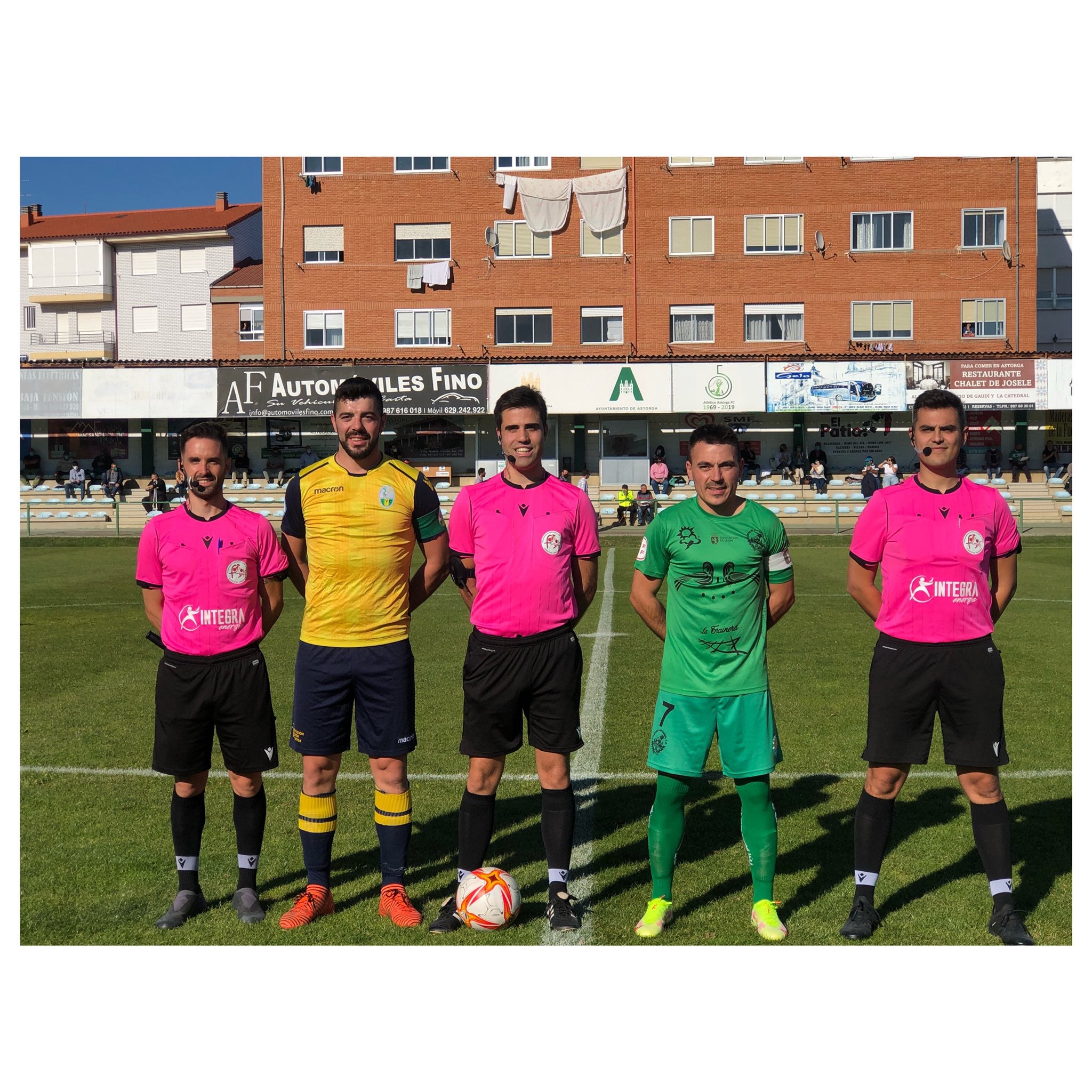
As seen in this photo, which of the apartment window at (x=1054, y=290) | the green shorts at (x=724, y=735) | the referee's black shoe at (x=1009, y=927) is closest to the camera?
the referee's black shoe at (x=1009, y=927)

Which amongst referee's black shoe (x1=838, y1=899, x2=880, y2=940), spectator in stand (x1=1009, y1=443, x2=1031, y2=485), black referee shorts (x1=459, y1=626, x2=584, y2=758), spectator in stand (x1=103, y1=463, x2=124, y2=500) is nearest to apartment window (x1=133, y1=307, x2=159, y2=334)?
spectator in stand (x1=103, y1=463, x2=124, y2=500)

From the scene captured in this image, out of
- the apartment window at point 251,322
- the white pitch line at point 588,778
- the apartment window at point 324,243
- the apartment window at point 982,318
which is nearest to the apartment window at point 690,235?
the apartment window at point 982,318

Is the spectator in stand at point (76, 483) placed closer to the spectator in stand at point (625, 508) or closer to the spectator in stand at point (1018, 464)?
the spectator in stand at point (625, 508)

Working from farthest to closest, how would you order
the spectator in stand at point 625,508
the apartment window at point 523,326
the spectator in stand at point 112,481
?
the apartment window at point 523,326 < the spectator in stand at point 112,481 < the spectator in stand at point 625,508

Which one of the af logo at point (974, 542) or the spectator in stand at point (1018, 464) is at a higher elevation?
the spectator in stand at point (1018, 464)

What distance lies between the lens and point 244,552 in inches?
194

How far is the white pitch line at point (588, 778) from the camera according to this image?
4676 mm

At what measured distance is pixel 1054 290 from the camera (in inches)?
1993

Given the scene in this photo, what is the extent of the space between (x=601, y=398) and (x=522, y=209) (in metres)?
8.74

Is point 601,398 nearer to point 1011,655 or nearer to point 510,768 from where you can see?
point 1011,655

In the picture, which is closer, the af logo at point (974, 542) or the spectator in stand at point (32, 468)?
the af logo at point (974, 542)

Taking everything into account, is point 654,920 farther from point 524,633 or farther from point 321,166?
point 321,166

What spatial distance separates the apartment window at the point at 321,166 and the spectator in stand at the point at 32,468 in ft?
53.6

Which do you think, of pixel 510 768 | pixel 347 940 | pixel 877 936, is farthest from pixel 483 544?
pixel 510 768
